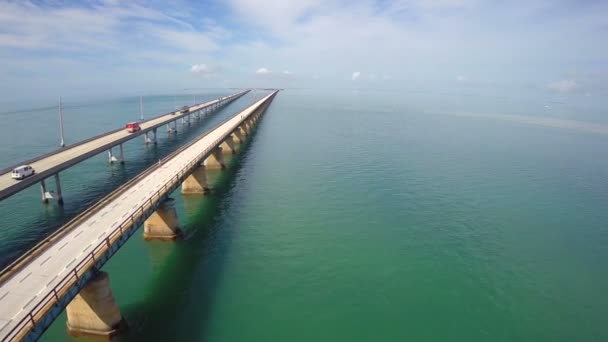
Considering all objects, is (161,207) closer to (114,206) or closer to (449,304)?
(114,206)

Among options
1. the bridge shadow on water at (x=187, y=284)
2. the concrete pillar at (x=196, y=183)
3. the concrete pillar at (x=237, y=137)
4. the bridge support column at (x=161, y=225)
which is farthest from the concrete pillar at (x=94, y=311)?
the concrete pillar at (x=237, y=137)

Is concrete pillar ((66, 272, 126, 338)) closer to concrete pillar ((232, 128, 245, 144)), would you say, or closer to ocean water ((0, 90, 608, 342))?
ocean water ((0, 90, 608, 342))

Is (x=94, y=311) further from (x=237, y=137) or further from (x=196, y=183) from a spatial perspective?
(x=237, y=137)

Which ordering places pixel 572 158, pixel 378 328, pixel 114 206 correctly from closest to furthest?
pixel 378 328
pixel 114 206
pixel 572 158

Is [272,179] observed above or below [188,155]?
below

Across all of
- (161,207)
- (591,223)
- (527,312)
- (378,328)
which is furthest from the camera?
(591,223)

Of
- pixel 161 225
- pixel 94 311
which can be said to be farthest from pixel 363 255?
pixel 94 311

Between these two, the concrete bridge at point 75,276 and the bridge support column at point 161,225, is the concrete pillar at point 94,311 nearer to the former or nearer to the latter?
the concrete bridge at point 75,276

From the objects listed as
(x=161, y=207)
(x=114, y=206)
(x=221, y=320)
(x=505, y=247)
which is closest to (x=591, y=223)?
(x=505, y=247)

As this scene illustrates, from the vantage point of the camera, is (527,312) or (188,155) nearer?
(527,312)
